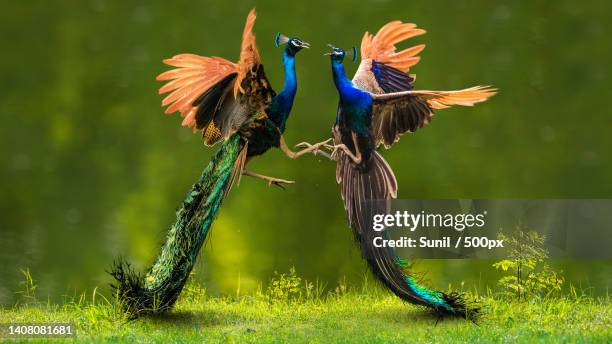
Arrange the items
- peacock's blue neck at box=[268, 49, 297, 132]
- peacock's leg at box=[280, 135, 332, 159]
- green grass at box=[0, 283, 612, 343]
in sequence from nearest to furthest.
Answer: green grass at box=[0, 283, 612, 343]
peacock's blue neck at box=[268, 49, 297, 132]
peacock's leg at box=[280, 135, 332, 159]

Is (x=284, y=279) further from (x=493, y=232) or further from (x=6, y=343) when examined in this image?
(x=6, y=343)

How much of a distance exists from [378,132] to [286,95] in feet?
2.74

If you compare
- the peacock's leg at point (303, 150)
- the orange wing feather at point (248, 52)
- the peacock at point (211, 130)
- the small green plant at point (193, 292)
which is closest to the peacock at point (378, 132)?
the peacock's leg at point (303, 150)

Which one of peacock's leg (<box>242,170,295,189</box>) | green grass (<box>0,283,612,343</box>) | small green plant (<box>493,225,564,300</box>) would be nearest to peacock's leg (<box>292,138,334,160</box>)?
peacock's leg (<box>242,170,295,189</box>)

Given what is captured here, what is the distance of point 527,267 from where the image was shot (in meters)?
7.41

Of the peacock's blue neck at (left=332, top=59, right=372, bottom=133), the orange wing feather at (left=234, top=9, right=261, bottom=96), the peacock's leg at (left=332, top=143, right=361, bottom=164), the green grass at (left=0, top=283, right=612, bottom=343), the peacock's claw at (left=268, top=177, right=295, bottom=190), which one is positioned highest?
the orange wing feather at (left=234, top=9, right=261, bottom=96)

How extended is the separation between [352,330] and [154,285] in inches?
58.9

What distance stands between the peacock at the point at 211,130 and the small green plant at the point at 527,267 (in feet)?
6.43

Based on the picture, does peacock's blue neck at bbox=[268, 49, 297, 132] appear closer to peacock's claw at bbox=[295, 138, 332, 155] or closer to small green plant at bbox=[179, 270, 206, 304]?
peacock's claw at bbox=[295, 138, 332, 155]

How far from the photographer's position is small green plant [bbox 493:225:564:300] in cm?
725

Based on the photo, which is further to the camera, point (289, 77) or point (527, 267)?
point (527, 267)

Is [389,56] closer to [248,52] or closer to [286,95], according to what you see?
[286,95]

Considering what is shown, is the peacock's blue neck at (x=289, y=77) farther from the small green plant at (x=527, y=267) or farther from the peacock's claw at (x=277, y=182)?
the small green plant at (x=527, y=267)

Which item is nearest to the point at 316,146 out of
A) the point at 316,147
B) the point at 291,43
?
the point at 316,147
